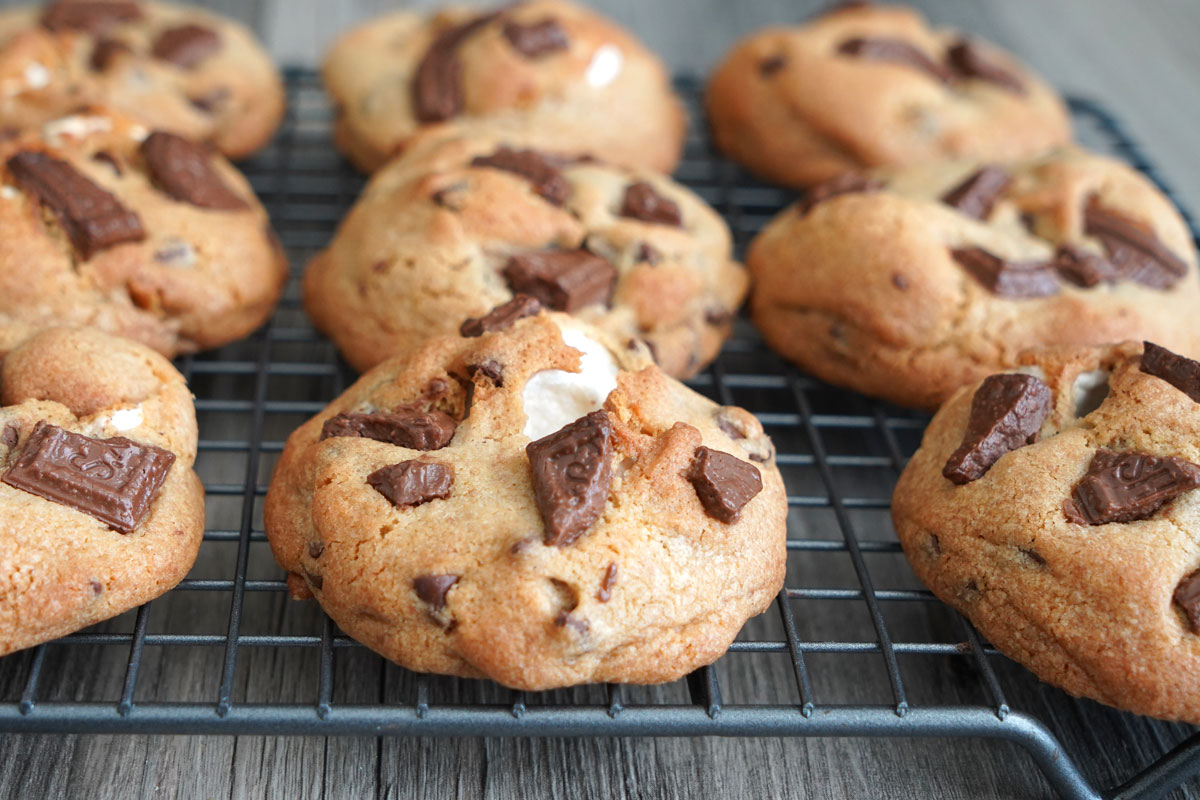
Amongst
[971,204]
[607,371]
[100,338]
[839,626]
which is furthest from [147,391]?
[971,204]

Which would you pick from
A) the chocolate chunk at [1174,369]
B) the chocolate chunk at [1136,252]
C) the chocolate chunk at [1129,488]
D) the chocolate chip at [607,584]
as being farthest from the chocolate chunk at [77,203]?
the chocolate chunk at [1136,252]

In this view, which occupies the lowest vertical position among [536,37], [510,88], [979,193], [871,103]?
[510,88]

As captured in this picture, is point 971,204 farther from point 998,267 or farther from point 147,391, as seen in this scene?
point 147,391

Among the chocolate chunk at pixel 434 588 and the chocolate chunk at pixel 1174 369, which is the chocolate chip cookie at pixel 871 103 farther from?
the chocolate chunk at pixel 434 588

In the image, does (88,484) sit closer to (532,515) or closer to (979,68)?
(532,515)

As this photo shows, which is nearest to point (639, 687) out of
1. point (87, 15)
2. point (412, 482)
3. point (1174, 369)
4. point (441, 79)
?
point (412, 482)

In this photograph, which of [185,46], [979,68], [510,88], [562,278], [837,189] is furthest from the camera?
[979,68]
